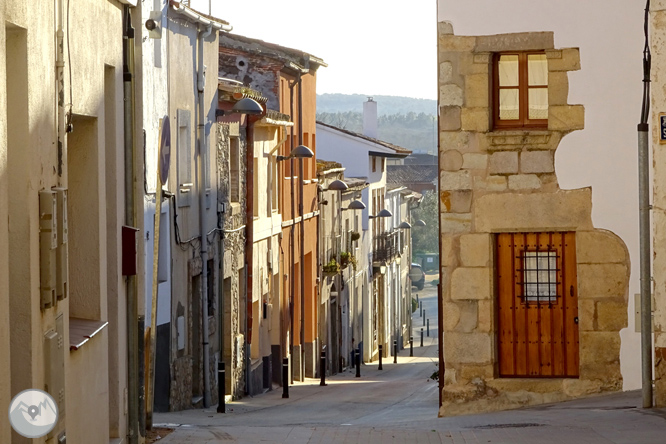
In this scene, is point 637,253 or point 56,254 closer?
point 56,254

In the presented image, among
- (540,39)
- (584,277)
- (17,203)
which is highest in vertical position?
(540,39)

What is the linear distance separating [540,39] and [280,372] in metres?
14.0

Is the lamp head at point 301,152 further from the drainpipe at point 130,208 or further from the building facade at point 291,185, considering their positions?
the drainpipe at point 130,208

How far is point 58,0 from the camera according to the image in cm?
664

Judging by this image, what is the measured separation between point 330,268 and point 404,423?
703 inches

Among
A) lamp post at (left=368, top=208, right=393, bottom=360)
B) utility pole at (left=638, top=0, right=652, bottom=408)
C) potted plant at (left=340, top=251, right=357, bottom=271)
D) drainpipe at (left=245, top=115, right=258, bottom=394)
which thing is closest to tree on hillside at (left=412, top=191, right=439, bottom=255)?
lamp post at (left=368, top=208, right=393, bottom=360)

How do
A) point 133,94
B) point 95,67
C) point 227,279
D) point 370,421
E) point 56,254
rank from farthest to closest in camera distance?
point 227,279
point 370,421
point 133,94
point 95,67
point 56,254

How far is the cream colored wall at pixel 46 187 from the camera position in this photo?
5770 millimetres

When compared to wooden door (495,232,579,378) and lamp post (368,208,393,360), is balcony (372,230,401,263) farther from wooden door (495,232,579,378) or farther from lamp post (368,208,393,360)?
wooden door (495,232,579,378)

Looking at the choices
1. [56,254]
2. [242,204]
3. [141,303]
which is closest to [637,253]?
[141,303]

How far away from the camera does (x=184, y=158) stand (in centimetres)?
1761

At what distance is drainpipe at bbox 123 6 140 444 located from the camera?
909 cm

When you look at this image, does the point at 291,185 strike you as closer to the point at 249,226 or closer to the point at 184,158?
the point at 249,226

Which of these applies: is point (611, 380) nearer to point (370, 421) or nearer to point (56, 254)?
point (370, 421)
